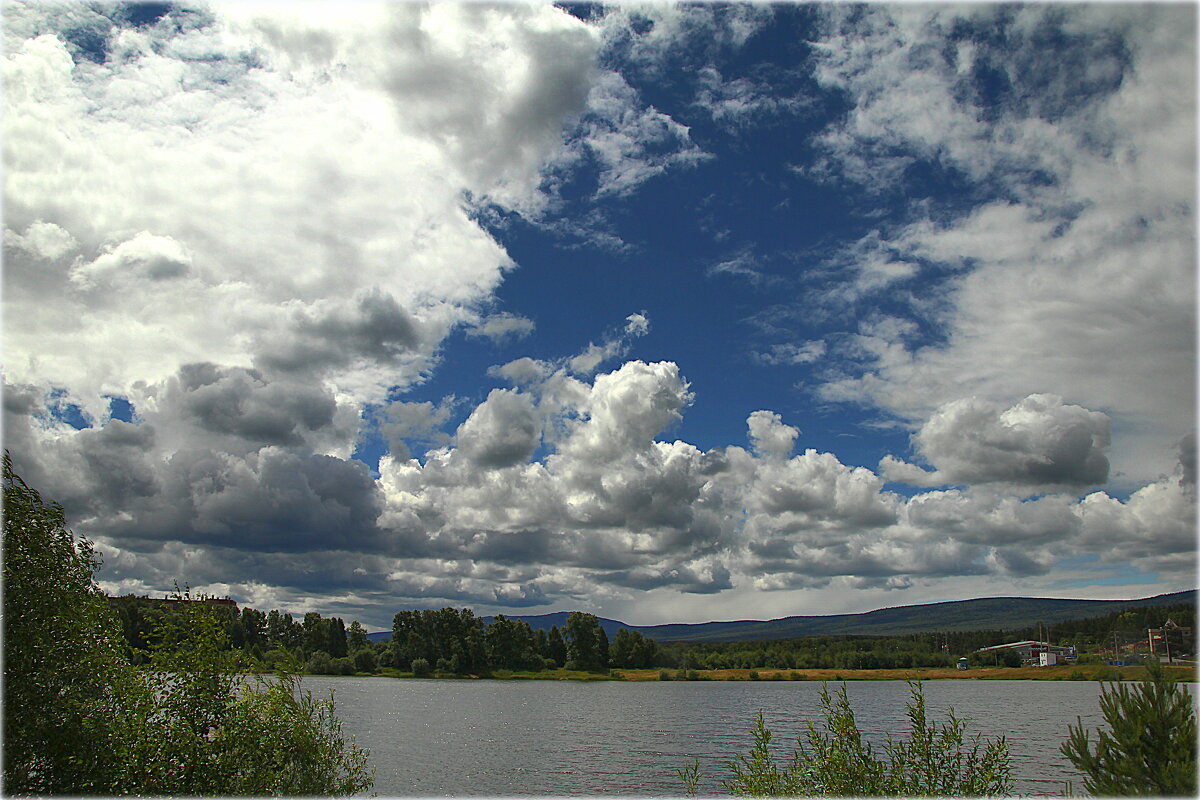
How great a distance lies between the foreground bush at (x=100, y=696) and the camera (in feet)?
89.1

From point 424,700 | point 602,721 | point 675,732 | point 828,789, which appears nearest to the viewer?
point 828,789

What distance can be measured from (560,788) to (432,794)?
11.0 m

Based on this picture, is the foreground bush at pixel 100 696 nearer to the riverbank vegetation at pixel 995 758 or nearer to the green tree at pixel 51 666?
the green tree at pixel 51 666

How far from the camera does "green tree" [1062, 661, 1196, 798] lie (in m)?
20.9

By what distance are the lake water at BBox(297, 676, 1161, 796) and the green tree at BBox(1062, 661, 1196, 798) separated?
49264 mm

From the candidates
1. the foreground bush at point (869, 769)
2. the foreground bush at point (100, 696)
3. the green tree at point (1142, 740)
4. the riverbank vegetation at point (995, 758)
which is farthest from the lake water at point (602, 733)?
the green tree at point (1142, 740)

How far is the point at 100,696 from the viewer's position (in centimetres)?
2869

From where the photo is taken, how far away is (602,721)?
419ft

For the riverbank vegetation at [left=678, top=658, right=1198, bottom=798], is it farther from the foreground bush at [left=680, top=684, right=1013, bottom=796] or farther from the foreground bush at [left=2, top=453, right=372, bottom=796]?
the foreground bush at [left=2, top=453, right=372, bottom=796]

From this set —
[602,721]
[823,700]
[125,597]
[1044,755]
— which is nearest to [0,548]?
[125,597]

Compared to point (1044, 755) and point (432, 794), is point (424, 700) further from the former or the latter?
point (1044, 755)

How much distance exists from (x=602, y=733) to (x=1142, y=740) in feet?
321

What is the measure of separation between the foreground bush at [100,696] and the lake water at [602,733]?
41637 millimetres

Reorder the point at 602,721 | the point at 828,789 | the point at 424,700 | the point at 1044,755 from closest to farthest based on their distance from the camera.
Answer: the point at 828,789 < the point at 1044,755 < the point at 602,721 < the point at 424,700
